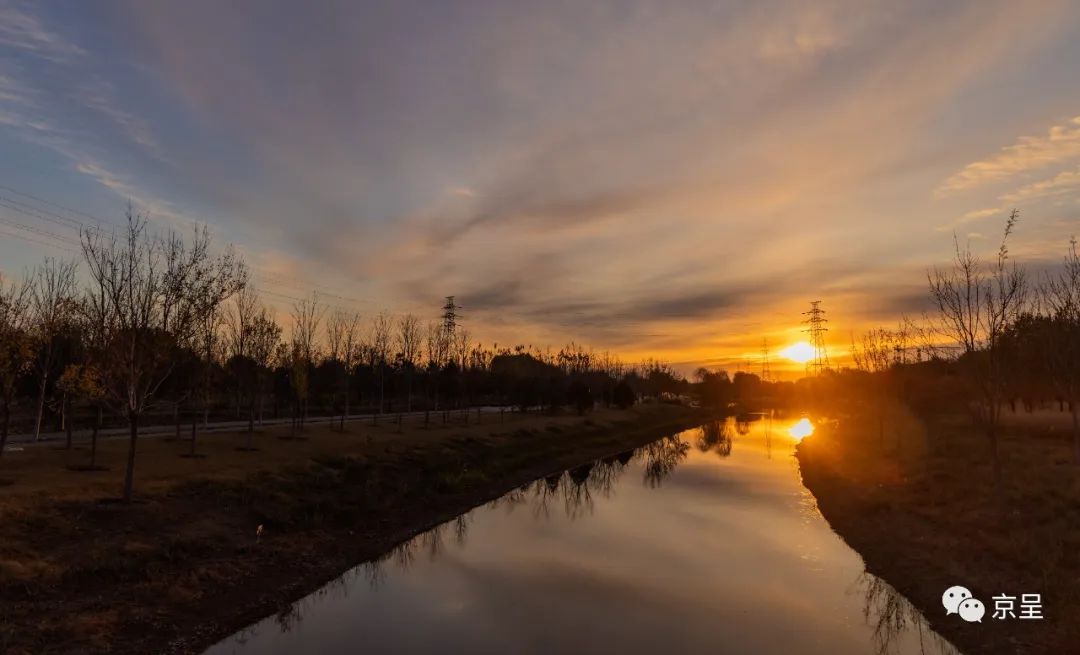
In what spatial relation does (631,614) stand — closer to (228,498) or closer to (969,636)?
(969,636)

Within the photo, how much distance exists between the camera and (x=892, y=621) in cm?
1686

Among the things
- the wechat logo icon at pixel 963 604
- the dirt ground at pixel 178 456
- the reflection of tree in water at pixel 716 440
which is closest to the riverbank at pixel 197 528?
the dirt ground at pixel 178 456

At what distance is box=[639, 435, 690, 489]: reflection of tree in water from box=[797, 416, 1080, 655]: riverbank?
12.3m

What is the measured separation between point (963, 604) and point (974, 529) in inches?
227

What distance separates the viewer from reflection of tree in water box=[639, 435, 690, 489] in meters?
47.6

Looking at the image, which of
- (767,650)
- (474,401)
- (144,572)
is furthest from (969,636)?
(474,401)

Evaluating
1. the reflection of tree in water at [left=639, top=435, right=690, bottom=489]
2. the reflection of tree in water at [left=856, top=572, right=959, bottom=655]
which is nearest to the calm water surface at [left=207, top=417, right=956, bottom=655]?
the reflection of tree in water at [left=856, top=572, right=959, bottom=655]

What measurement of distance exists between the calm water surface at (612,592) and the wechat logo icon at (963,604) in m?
1.03

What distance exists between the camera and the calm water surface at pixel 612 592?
51.2 ft

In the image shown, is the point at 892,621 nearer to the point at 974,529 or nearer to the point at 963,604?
the point at 963,604

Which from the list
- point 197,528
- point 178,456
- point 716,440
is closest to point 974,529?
point 197,528

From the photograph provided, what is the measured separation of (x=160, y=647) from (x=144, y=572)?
13.7 ft

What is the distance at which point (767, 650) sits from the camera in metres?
15.1

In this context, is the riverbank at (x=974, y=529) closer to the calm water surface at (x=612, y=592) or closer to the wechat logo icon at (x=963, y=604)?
the wechat logo icon at (x=963, y=604)
